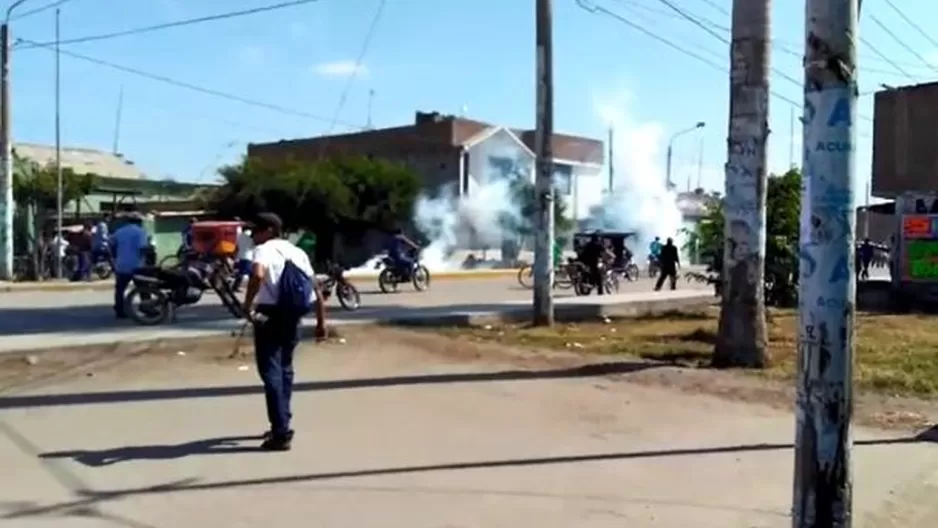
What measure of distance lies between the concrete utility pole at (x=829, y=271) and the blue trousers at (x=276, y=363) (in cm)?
409

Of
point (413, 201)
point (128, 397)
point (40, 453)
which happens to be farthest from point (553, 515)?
point (413, 201)

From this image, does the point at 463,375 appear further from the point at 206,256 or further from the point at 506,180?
the point at 506,180

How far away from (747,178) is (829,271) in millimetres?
8030

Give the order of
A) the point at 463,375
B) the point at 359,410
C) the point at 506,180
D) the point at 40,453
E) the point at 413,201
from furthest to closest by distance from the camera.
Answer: the point at 506,180
the point at 413,201
the point at 463,375
the point at 359,410
the point at 40,453

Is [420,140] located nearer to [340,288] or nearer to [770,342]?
[340,288]

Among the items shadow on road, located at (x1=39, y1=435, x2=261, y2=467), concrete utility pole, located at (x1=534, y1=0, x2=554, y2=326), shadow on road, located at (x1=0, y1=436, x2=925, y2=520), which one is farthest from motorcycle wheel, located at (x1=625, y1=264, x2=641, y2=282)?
shadow on road, located at (x1=39, y1=435, x2=261, y2=467)

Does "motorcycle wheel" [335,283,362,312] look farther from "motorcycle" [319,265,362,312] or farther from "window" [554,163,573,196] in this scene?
"window" [554,163,573,196]

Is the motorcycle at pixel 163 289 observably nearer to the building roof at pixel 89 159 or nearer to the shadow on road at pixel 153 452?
the shadow on road at pixel 153 452

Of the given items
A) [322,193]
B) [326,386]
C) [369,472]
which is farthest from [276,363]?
[322,193]

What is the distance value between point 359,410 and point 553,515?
386cm

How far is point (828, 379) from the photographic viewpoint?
17.3 feet

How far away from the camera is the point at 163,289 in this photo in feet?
58.7

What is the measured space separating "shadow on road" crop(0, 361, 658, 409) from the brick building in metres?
44.8

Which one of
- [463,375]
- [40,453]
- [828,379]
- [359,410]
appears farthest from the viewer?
[463,375]
